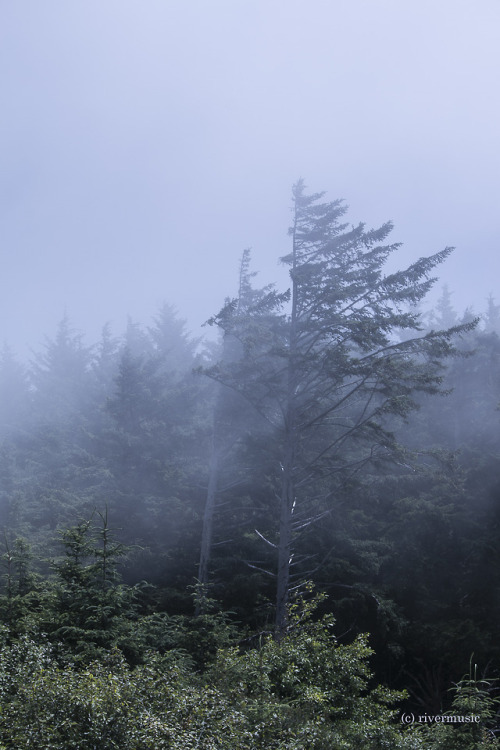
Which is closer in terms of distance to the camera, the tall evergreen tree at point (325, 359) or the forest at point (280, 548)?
the forest at point (280, 548)

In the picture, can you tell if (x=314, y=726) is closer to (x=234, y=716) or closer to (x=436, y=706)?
(x=234, y=716)

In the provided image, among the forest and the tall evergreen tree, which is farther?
the tall evergreen tree

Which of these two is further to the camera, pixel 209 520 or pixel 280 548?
pixel 209 520

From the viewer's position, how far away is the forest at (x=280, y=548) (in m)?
10.2

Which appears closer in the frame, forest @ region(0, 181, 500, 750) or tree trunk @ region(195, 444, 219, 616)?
forest @ region(0, 181, 500, 750)

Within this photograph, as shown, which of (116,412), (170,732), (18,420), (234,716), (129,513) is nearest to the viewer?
(170,732)

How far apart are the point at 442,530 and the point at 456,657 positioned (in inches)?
179

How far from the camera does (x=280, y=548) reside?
60.2ft

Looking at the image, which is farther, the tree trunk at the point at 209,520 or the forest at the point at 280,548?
the tree trunk at the point at 209,520

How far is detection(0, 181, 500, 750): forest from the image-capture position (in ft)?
33.4

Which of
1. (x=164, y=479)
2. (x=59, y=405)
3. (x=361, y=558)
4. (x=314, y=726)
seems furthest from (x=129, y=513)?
(x=59, y=405)

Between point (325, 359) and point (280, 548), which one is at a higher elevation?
point (325, 359)

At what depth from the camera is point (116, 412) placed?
28328mm

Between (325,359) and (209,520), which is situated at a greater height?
(325,359)
